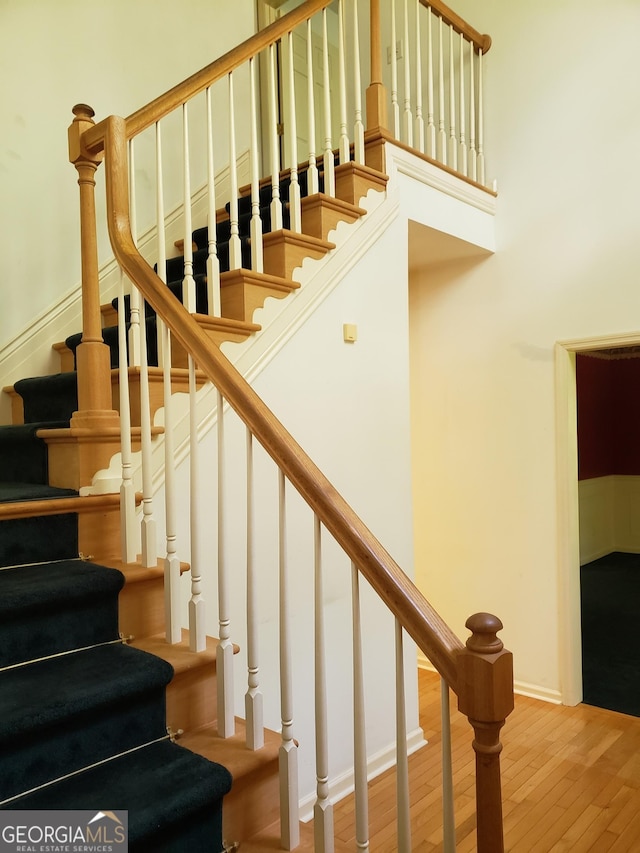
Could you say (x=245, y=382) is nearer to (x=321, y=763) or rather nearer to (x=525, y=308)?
(x=321, y=763)

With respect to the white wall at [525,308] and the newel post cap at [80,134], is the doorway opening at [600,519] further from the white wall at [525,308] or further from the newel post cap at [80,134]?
the newel post cap at [80,134]

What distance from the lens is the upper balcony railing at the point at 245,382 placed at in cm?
125

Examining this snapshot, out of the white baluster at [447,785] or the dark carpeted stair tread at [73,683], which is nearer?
the white baluster at [447,785]

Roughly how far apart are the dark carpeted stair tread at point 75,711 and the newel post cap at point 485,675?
0.84m

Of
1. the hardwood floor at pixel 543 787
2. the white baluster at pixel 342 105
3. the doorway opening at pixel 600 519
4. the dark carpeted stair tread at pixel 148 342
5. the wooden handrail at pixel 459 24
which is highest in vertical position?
the wooden handrail at pixel 459 24

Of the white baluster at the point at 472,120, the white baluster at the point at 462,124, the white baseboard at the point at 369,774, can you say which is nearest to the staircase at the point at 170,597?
the white baseboard at the point at 369,774

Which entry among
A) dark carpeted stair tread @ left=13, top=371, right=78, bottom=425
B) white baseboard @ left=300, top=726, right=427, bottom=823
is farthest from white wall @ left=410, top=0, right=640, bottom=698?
dark carpeted stair tread @ left=13, top=371, right=78, bottom=425

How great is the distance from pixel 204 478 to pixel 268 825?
1171mm

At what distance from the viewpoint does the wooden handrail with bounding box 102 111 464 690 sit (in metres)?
1.25

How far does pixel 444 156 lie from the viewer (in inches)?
141

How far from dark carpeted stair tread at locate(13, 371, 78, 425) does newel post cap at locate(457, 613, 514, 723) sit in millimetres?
1810

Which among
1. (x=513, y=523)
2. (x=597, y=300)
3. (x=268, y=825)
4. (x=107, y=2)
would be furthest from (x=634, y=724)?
(x=107, y=2)

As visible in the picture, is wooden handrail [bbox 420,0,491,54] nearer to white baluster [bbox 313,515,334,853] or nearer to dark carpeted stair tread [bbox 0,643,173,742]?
white baluster [bbox 313,515,334,853]

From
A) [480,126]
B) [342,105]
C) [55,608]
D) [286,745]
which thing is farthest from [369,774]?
[480,126]
